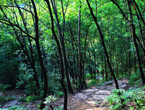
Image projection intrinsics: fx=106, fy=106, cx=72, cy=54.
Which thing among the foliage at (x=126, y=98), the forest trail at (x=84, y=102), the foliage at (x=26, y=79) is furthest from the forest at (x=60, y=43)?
the foliage at (x=126, y=98)

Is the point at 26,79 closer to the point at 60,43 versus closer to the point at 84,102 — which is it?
the point at 60,43

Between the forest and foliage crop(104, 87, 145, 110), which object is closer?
foliage crop(104, 87, 145, 110)

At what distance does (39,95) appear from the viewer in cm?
736

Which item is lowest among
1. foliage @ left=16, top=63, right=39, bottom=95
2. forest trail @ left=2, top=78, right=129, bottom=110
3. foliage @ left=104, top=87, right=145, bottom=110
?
forest trail @ left=2, top=78, right=129, bottom=110

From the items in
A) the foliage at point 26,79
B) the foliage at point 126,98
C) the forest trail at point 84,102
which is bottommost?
the forest trail at point 84,102

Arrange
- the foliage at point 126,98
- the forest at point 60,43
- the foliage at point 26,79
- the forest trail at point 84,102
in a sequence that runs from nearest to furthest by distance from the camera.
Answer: the foliage at point 126,98, the forest trail at point 84,102, the forest at point 60,43, the foliage at point 26,79

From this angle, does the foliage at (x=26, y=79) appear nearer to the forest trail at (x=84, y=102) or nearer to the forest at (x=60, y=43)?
the forest at (x=60, y=43)

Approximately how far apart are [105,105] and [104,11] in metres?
5.57

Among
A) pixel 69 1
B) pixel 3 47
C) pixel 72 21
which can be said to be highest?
pixel 69 1

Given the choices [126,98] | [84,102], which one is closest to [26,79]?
[84,102]

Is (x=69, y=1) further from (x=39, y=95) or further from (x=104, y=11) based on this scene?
(x=39, y=95)

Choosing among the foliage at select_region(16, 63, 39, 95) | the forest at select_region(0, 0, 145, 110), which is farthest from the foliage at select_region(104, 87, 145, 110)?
the foliage at select_region(16, 63, 39, 95)

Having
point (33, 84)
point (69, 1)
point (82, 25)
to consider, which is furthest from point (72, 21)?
point (33, 84)

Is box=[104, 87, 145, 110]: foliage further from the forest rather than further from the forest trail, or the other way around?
the forest
